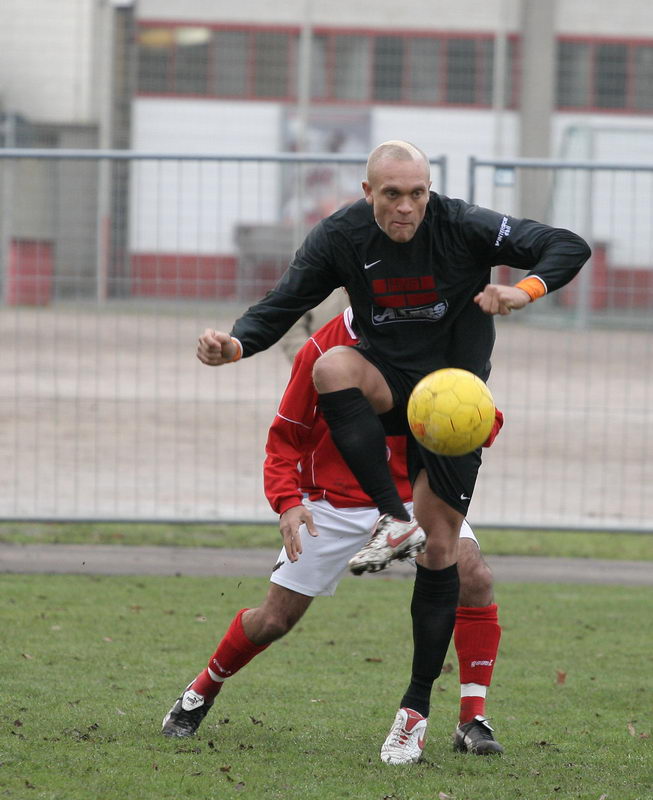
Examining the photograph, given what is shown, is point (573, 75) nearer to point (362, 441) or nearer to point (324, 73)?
point (324, 73)

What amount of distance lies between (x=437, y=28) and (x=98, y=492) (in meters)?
28.7

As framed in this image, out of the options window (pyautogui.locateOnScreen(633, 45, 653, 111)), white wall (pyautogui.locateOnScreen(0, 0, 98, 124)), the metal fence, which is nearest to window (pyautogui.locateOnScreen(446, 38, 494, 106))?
window (pyautogui.locateOnScreen(633, 45, 653, 111))

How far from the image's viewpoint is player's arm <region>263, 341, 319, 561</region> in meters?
4.85

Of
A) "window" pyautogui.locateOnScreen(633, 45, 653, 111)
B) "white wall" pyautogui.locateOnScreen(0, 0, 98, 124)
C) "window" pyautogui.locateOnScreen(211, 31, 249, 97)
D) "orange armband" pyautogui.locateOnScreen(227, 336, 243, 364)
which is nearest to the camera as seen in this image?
"orange armband" pyautogui.locateOnScreen(227, 336, 243, 364)

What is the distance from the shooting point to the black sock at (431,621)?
477cm

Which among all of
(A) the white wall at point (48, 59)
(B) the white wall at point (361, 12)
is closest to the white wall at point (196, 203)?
(A) the white wall at point (48, 59)

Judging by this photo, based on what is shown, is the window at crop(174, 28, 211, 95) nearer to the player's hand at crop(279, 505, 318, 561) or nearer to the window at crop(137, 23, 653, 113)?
the window at crop(137, 23, 653, 113)

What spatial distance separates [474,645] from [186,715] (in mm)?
1079

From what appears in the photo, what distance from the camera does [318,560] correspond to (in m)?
4.94

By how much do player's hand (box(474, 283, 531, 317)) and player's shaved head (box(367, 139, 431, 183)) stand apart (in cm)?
49

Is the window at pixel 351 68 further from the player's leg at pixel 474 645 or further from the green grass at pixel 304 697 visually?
the player's leg at pixel 474 645

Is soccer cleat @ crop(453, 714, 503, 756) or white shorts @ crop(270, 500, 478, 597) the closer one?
soccer cleat @ crop(453, 714, 503, 756)

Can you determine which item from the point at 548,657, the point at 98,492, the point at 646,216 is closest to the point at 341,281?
the point at 548,657

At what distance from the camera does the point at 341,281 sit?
4.78m
